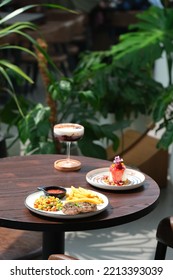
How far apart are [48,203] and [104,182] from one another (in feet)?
0.98

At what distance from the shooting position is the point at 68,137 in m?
2.39

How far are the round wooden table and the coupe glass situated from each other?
0.03 meters

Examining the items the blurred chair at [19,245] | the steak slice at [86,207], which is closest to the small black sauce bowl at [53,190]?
the steak slice at [86,207]

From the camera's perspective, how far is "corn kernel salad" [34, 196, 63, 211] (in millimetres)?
2029

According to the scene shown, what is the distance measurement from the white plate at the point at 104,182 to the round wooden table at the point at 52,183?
0.02 meters

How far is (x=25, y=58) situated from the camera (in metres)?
6.91

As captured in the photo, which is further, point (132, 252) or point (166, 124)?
point (166, 124)

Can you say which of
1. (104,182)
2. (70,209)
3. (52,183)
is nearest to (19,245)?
(52,183)

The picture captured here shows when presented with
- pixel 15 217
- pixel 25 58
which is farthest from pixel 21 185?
pixel 25 58

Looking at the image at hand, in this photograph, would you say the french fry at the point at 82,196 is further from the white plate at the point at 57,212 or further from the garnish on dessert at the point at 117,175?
the garnish on dessert at the point at 117,175

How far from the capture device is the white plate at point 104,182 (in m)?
2.23
